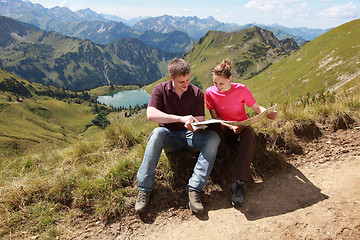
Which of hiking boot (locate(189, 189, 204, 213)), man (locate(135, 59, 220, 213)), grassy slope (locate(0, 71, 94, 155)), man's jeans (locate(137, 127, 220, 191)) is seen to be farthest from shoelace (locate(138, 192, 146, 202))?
grassy slope (locate(0, 71, 94, 155))

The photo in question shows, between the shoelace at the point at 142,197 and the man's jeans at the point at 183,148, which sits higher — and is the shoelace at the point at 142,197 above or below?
below

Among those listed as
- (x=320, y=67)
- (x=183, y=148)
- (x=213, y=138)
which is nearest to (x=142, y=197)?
(x=183, y=148)

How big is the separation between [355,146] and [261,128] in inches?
108

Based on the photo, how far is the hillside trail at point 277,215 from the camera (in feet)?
12.6

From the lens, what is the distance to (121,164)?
5148mm

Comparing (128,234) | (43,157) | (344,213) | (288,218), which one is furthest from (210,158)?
(43,157)

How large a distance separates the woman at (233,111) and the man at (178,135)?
0.56m

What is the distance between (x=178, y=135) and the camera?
5297mm

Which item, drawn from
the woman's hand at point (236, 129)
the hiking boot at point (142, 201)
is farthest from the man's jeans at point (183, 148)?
the woman's hand at point (236, 129)

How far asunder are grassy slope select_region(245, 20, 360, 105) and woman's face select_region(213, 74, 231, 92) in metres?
87.6

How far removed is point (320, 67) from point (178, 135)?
15034cm

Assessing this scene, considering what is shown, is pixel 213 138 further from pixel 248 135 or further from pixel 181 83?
pixel 181 83

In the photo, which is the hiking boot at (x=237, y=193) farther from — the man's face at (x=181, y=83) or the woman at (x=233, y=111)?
the man's face at (x=181, y=83)

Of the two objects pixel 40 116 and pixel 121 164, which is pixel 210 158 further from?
pixel 40 116
